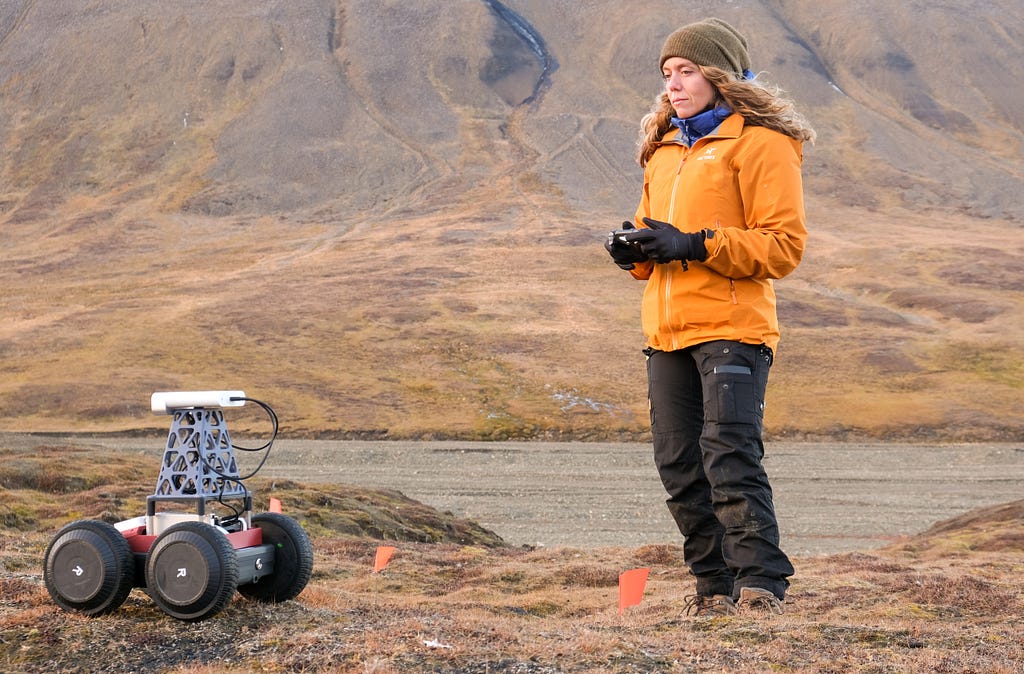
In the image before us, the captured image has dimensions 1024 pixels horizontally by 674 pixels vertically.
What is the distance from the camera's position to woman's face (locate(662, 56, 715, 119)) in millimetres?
5758

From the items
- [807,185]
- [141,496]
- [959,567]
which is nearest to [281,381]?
[141,496]

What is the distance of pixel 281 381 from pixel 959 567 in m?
35.9

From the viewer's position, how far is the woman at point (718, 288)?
5402mm

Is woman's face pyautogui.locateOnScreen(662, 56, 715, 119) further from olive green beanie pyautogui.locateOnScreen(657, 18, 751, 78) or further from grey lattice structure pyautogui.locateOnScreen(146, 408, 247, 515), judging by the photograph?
grey lattice structure pyautogui.locateOnScreen(146, 408, 247, 515)

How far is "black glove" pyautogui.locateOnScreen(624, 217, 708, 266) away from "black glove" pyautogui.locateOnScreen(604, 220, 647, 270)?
117 millimetres

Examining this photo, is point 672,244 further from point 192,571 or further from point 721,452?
point 192,571

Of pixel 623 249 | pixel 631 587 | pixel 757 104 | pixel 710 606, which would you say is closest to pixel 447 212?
pixel 631 587

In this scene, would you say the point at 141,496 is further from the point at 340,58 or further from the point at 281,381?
the point at 340,58

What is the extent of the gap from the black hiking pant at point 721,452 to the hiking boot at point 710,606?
2.9 inches

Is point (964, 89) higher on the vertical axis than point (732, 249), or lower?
higher

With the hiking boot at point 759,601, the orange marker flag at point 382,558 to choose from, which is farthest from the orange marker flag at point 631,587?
the orange marker flag at point 382,558

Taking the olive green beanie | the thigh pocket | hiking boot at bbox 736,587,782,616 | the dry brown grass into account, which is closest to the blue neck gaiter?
the olive green beanie

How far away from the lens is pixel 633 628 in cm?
557

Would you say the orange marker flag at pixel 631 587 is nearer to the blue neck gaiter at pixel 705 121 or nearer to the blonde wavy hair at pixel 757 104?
→ the blue neck gaiter at pixel 705 121
